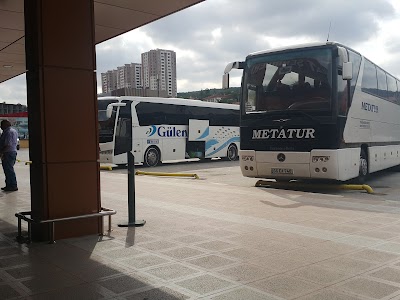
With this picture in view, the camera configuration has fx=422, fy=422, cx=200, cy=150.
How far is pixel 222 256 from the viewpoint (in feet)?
16.3

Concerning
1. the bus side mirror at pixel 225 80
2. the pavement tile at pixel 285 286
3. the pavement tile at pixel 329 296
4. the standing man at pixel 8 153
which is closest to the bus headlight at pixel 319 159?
the bus side mirror at pixel 225 80

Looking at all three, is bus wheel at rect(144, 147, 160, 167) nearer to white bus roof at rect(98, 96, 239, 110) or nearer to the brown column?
white bus roof at rect(98, 96, 239, 110)

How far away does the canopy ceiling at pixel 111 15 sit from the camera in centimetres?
675

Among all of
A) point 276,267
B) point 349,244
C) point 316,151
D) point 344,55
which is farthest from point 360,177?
point 276,267

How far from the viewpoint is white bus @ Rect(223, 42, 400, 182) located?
33.5 feet

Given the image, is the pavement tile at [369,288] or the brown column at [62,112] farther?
the brown column at [62,112]

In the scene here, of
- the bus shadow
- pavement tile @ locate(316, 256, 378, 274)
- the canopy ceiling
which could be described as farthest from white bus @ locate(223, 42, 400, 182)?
the bus shadow

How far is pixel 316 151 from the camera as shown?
10281mm

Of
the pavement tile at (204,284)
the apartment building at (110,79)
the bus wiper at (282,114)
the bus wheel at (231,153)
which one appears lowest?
the pavement tile at (204,284)

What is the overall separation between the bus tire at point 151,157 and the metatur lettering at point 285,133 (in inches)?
386

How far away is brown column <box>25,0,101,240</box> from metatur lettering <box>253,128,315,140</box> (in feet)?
19.2

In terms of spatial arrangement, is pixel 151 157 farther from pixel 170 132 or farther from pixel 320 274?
pixel 320 274

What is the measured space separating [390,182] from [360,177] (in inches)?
74.7

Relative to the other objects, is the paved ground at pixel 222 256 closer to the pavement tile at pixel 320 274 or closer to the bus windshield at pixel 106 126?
the pavement tile at pixel 320 274
